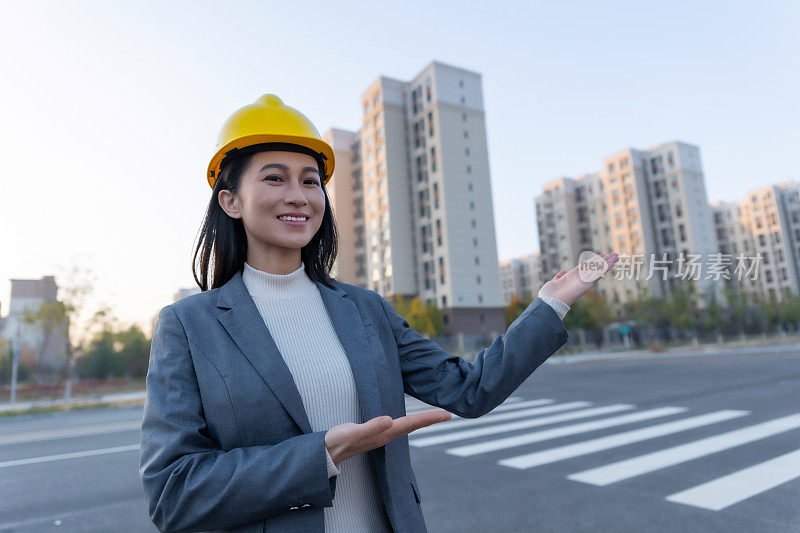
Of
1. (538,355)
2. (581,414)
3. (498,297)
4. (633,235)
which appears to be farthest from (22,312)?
(633,235)

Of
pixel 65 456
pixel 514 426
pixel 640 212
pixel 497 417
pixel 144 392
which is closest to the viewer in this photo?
pixel 65 456

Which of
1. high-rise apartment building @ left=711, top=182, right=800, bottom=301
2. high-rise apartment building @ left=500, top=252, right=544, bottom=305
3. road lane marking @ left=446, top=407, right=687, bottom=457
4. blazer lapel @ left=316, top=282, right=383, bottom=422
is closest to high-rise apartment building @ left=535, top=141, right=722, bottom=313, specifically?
high-rise apartment building @ left=711, top=182, right=800, bottom=301

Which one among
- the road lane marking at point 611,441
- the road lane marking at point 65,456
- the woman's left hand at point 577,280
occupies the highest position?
the woman's left hand at point 577,280

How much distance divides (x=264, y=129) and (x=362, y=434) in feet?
3.01

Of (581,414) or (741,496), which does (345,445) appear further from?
(581,414)

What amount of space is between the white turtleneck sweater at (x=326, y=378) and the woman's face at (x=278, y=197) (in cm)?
15

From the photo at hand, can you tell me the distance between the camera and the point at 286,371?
1.24 meters

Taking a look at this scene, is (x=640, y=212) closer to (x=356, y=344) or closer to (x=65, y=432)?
(x=65, y=432)

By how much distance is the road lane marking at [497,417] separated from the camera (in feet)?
29.2

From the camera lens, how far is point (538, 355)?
138cm

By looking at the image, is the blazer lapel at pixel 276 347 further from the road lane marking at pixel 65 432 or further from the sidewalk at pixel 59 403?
the sidewalk at pixel 59 403

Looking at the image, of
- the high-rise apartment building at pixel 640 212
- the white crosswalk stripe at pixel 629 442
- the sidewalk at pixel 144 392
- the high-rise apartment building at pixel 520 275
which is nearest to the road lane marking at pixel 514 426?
the white crosswalk stripe at pixel 629 442

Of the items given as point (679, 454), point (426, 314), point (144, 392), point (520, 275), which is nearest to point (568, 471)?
point (679, 454)

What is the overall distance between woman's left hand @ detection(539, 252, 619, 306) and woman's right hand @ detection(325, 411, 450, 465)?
58 centimetres
